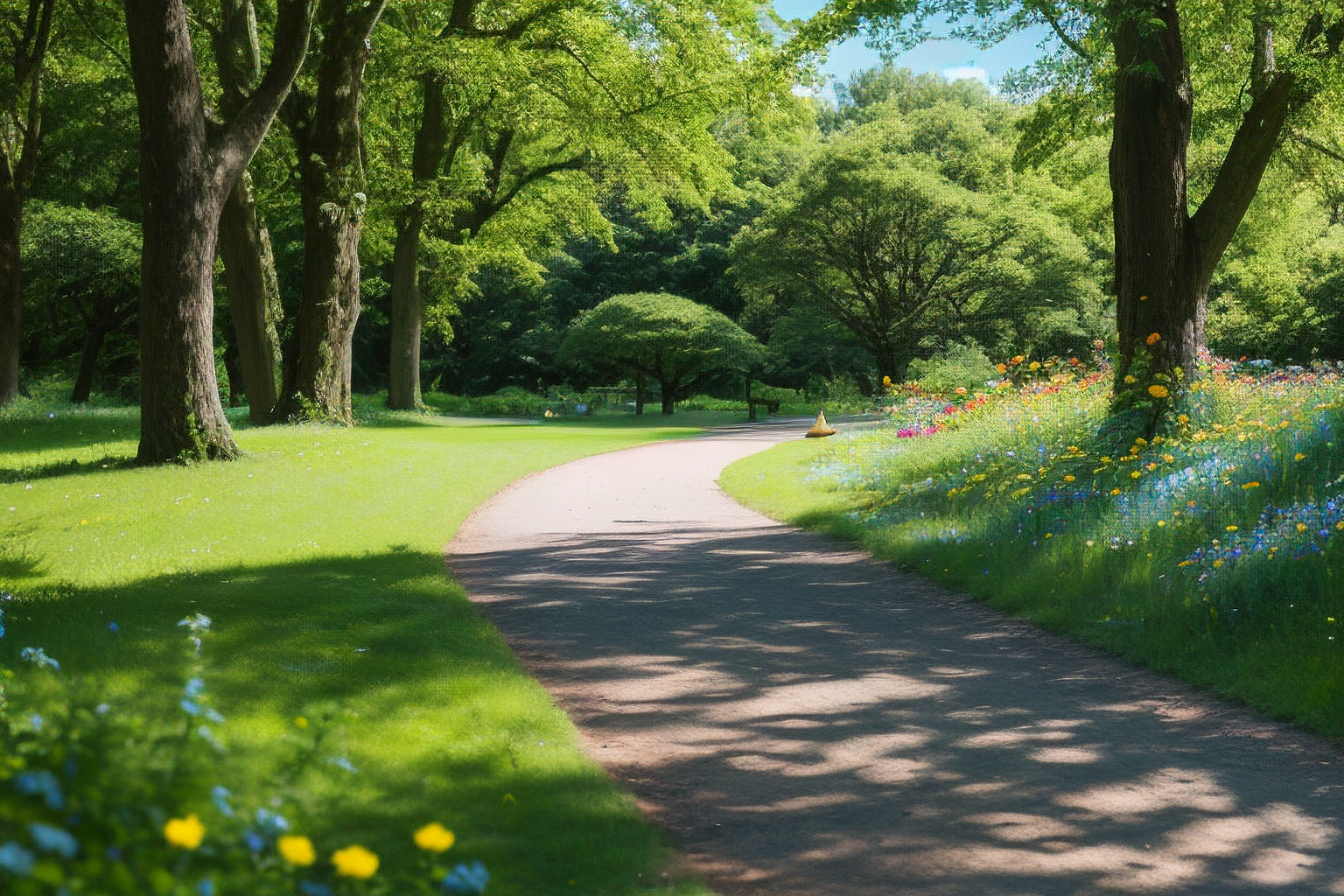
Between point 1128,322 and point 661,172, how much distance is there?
737 inches

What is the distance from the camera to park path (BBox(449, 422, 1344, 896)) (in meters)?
4.48

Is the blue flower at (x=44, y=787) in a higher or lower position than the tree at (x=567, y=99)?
lower

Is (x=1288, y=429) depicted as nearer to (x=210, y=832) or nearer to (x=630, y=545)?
(x=630, y=545)

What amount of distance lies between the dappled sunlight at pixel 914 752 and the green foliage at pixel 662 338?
2973cm

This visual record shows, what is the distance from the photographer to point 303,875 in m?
2.32

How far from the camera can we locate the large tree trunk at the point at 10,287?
24875mm

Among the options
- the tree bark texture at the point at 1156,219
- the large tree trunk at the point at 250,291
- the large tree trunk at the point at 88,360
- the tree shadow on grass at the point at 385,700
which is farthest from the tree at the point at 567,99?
the tree shadow on grass at the point at 385,700

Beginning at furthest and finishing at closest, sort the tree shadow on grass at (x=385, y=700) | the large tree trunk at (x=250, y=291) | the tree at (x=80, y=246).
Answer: the tree at (x=80, y=246)
the large tree trunk at (x=250, y=291)
the tree shadow on grass at (x=385, y=700)

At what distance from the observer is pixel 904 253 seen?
38781mm

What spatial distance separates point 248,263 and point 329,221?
11.5ft

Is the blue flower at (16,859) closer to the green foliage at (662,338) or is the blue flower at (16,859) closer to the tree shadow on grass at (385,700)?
the tree shadow on grass at (385,700)

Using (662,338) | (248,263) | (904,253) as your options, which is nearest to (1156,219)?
(248,263)

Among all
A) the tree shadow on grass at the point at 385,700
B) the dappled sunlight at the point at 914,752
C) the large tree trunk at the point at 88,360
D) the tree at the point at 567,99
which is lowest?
the dappled sunlight at the point at 914,752

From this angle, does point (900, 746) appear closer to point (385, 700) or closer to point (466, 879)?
point (385, 700)
